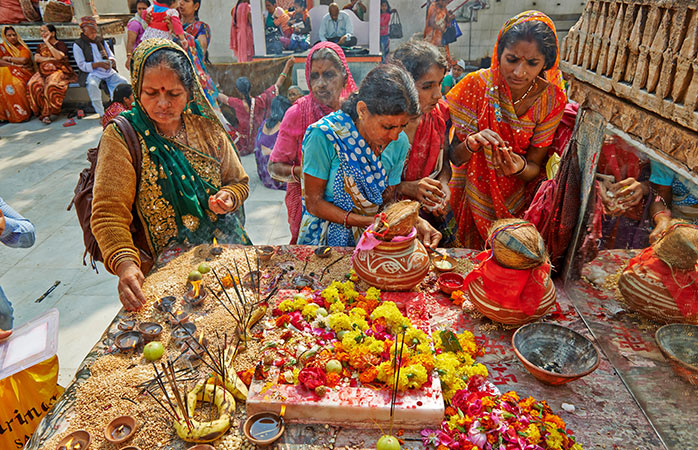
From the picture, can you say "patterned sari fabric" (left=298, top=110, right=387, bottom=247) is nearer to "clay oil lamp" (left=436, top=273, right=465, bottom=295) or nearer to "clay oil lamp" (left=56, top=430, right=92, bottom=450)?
"clay oil lamp" (left=436, top=273, right=465, bottom=295)

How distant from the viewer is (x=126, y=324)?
92.4 inches

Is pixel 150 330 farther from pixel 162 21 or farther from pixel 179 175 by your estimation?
pixel 162 21

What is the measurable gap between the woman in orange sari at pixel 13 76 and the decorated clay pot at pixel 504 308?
11.9 meters

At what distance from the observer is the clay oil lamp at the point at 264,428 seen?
1.74 m

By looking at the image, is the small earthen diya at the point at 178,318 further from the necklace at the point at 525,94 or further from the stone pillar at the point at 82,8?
the stone pillar at the point at 82,8

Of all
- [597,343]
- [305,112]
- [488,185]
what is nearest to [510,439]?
[597,343]

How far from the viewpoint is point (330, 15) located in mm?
9852

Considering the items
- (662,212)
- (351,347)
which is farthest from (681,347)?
(351,347)

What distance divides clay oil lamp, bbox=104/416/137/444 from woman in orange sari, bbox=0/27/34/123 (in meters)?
11.3

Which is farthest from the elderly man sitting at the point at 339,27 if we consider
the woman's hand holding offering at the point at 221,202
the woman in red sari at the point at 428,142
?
the woman's hand holding offering at the point at 221,202

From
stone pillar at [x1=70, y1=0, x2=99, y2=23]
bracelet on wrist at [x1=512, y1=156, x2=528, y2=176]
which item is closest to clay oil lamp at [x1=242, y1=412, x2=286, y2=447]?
bracelet on wrist at [x1=512, y1=156, x2=528, y2=176]

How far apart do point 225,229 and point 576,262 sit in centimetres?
236

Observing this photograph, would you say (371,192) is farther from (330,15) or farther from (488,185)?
(330,15)

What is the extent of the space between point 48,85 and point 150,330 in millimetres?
10716
